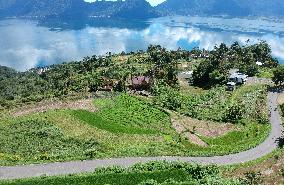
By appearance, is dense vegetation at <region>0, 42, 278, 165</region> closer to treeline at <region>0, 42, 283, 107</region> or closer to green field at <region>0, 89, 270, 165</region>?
green field at <region>0, 89, 270, 165</region>

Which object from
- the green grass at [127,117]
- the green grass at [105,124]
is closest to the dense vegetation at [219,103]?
the green grass at [127,117]

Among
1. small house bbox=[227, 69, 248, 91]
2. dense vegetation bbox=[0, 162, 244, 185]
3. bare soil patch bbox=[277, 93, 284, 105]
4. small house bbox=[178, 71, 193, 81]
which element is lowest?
small house bbox=[178, 71, 193, 81]

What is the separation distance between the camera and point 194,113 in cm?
6322

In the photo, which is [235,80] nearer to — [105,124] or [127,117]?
[127,117]

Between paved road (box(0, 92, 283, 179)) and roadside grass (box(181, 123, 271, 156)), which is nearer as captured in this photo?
paved road (box(0, 92, 283, 179))

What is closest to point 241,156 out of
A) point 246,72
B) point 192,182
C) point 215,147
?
point 215,147

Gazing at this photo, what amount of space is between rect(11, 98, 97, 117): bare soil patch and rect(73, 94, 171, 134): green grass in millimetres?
1620

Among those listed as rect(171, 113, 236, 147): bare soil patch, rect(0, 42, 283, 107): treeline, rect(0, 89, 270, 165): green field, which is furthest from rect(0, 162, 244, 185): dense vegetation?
rect(0, 42, 283, 107): treeline

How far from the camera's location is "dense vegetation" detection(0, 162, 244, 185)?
3542cm

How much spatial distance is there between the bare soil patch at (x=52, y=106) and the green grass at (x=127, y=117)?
1.62 m

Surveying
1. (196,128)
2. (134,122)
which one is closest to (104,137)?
(134,122)

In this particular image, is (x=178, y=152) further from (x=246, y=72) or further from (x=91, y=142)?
(x=246, y=72)

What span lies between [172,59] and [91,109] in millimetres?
54001

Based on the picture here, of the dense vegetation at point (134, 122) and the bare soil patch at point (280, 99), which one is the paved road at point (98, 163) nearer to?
the dense vegetation at point (134, 122)
